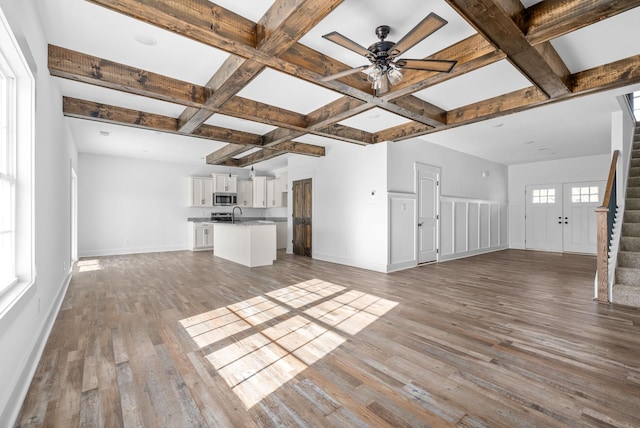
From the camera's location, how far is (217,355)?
240cm

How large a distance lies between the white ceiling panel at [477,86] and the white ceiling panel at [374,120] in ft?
2.28

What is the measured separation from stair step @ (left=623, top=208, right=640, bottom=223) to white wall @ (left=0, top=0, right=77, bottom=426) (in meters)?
6.92

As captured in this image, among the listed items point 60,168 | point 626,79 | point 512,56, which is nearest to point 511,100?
point 626,79

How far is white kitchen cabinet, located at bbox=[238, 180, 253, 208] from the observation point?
10047mm

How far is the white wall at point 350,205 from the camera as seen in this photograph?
591cm

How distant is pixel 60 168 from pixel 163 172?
5.26 metres

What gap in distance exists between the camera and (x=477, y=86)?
3.72 meters

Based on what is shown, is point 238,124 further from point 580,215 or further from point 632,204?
point 580,215

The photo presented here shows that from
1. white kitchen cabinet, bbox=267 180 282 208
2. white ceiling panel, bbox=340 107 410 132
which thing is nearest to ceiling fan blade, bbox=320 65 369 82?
white ceiling panel, bbox=340 107 410 132

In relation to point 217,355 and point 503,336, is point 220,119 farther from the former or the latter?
point 503,336

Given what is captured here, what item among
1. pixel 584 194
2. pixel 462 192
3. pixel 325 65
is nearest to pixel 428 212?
pixel 462 192

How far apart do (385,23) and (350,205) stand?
4.31 metres

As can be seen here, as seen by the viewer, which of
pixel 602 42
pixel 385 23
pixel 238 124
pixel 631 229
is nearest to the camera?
pixel 385 23

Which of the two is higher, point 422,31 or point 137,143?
point 137,143
